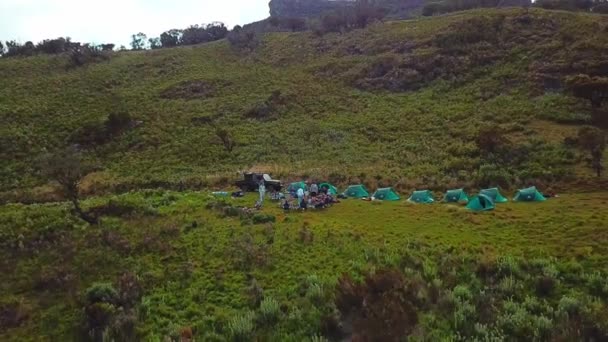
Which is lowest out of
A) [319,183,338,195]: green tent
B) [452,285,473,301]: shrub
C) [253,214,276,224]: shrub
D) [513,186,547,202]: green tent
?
[513,186,547,202]: green tent

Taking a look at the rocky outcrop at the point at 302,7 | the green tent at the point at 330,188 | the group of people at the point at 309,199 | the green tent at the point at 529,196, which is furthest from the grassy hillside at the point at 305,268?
the rocky outcrop at the point at 302,7

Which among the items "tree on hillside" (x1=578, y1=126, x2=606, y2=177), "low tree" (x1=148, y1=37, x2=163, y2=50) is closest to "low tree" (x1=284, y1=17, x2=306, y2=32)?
"low tree" (x1=148, y1=37, x2=163, y2=50)

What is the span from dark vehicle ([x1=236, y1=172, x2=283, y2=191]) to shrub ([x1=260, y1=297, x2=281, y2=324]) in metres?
18.0

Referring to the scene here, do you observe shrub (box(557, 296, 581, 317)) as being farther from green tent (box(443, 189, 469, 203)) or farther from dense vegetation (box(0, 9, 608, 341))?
green tent (box(443, 189, 469, 203))

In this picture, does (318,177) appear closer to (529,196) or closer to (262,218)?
(262,218)

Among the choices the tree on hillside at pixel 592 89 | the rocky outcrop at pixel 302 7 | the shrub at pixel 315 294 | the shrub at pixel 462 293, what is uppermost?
the rocky outcrop at pixel 302 7

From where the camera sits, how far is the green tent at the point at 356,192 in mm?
30375

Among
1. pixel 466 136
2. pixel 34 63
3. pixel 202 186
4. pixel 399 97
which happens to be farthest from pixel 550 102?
pixel 34 63

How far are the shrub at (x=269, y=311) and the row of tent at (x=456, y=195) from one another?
46.7 ft

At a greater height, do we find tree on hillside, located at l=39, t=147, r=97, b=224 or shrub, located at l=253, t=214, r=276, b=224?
tree on hillside, located at l=39, t=147, r=97, b=224

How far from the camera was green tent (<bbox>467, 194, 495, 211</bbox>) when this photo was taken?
80.2 feet

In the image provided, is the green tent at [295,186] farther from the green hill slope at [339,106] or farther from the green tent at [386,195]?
the green tent at [386,195]

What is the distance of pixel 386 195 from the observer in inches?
1150

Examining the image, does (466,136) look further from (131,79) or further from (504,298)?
(131,79)
